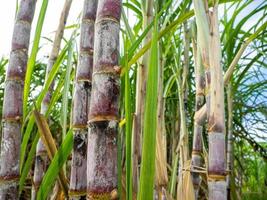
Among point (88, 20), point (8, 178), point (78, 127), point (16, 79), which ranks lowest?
point (8, 178)

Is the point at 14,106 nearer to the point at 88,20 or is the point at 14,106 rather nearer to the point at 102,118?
the point at 88,20

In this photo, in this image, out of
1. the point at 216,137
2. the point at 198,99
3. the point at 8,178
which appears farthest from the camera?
the point at 198,99

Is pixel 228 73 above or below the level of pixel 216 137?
above

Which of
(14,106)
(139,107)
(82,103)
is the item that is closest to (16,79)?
(14,106)

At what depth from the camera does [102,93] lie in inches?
22.5

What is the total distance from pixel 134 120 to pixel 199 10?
0.32 metres

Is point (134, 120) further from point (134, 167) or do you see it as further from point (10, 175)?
point (10, 175)

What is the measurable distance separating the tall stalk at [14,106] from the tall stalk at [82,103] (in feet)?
0.47

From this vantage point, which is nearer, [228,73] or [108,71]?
[108,71]

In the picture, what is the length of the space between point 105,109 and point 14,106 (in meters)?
0.40

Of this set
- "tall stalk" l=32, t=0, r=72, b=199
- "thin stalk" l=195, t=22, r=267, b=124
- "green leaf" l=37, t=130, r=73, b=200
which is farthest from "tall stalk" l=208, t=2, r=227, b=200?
"tall stalk" l=32, t=0, r=72, b=199

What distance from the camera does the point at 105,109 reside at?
1.85 feet

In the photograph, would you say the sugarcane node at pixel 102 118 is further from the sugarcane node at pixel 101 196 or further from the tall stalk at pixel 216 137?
the tall stalk at pixel 216 137

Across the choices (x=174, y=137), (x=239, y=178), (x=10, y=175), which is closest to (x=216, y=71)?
(x=10, y=175)
